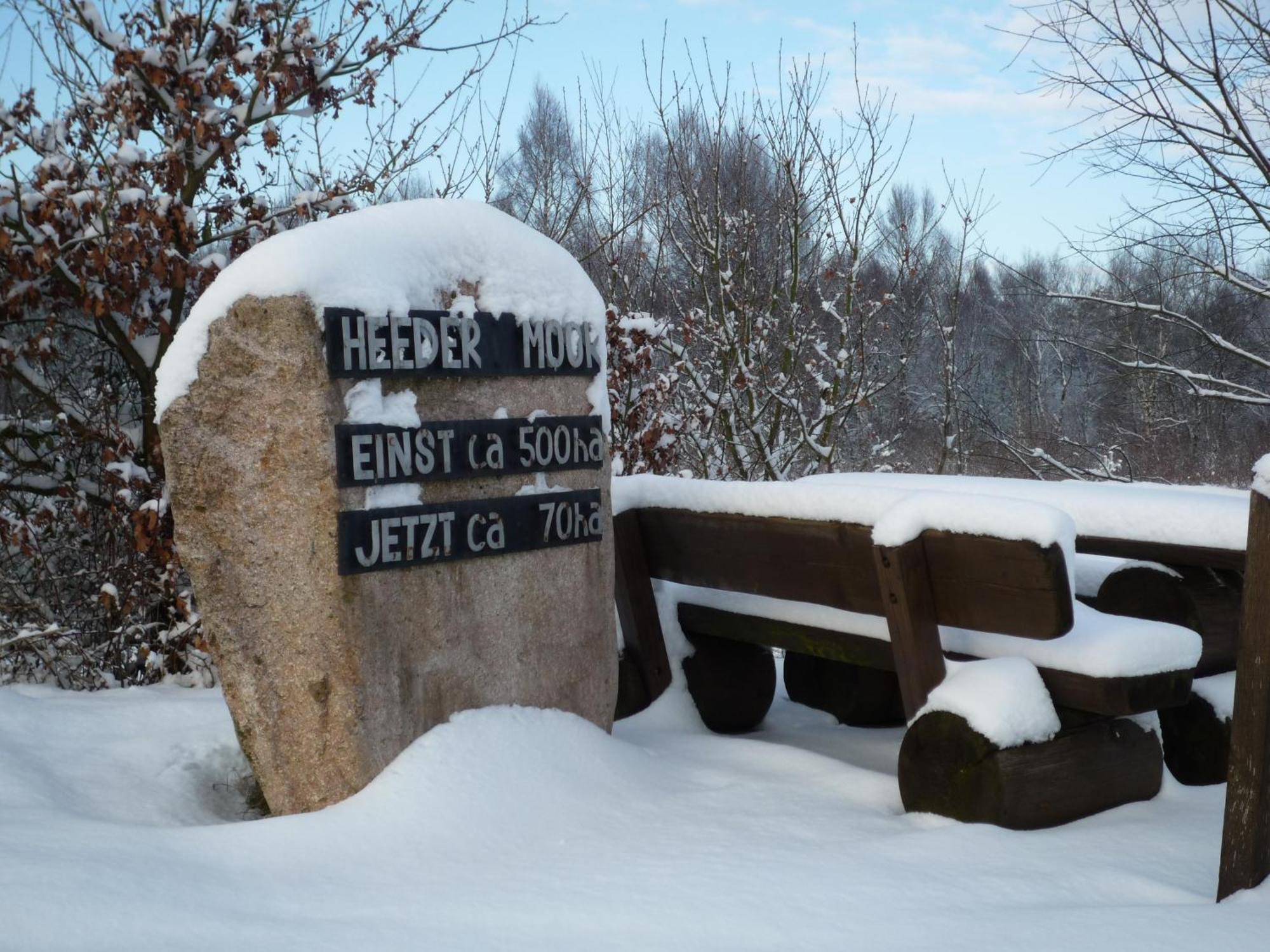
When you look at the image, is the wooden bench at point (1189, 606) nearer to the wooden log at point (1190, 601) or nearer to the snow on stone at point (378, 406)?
the wooden log at point (1190, 601)

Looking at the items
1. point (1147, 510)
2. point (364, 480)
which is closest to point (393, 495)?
point (364, 480)

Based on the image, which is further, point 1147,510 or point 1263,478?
point 1147,510

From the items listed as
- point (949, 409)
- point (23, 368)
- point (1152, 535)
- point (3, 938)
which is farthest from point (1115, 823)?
point (949, 409)

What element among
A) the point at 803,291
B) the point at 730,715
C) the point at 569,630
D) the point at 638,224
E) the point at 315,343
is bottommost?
the point at 730,715

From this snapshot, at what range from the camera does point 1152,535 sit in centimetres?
373

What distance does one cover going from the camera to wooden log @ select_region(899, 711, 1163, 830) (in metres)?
3.01

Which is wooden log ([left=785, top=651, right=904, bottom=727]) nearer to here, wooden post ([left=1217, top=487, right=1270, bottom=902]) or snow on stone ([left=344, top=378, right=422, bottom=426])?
wooden post ([left=1217, top=487, right=1270, bottom=902])

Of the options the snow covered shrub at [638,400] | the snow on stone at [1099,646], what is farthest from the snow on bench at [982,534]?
the snow covered shrub at [638,400]

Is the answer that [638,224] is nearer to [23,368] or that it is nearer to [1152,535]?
[23,368]

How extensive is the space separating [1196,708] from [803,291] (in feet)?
20.7

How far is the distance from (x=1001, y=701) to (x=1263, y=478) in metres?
0.99

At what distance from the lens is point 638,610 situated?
4.27 m

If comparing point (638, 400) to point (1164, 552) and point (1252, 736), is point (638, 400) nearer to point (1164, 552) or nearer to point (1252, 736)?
point (1164, 552)

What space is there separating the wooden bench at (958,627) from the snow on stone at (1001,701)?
3 centimetres
